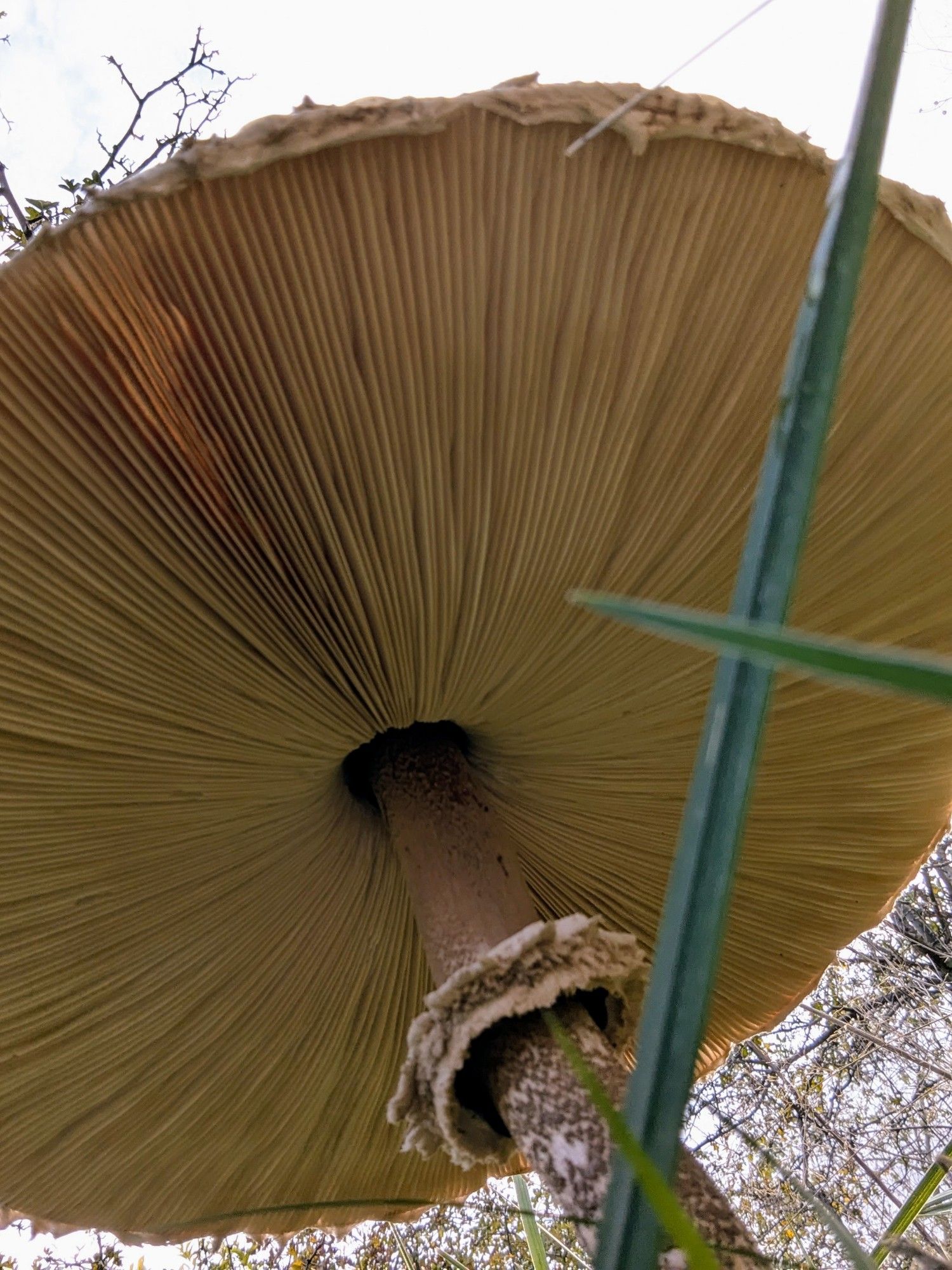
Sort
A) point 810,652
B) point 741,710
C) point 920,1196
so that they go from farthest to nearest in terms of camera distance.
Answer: point 920,1196 → point 741,710 → point 810,652

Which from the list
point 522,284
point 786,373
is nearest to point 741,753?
point 786,373

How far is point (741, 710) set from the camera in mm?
408

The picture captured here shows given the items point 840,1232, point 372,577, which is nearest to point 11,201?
point 372,577

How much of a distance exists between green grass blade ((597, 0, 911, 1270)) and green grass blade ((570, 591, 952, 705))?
0.30ft

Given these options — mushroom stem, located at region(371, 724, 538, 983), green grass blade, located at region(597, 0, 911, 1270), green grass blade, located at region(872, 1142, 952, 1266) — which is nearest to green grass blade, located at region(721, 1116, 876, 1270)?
green grass blade, located at region(597, 0, 911, 1270)

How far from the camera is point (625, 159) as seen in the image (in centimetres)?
111

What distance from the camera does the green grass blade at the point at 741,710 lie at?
0.38m

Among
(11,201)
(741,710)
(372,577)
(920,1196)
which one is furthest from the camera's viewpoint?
(11,201)

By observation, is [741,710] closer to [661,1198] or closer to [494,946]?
[661,1198]

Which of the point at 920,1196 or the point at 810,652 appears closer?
the point at 810,652

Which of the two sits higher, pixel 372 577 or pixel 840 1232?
pixel 372 577

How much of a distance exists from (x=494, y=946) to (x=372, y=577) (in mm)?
655

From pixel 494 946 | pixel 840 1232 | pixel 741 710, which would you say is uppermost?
pixel 741 710

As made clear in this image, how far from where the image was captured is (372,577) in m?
1.50
